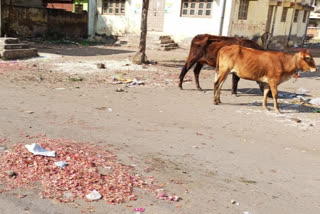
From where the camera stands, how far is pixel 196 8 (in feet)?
63.6

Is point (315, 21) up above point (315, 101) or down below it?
above

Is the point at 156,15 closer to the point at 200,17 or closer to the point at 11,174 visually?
the point at 200,17

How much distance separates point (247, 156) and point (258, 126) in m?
1.64

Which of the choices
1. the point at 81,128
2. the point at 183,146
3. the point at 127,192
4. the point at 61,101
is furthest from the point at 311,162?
the point at 61,101

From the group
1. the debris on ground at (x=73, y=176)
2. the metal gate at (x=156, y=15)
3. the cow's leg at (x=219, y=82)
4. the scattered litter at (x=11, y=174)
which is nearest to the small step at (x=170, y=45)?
the metal gate at (x=156, y=15)

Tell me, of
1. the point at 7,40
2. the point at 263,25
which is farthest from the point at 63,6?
the point at 7,40

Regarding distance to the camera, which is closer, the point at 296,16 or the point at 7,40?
the point at 7,40

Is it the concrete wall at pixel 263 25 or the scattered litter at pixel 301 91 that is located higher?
the concrete wall at pixel 263 25

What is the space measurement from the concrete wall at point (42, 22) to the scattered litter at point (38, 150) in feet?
53.1

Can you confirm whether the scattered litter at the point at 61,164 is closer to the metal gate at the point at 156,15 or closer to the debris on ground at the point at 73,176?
the debris on ground at the point at 73,176

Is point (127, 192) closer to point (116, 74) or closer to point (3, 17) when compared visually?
point (116, 74)

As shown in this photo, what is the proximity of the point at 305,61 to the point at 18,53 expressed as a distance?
9.52 m

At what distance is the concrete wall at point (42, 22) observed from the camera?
18.6 m

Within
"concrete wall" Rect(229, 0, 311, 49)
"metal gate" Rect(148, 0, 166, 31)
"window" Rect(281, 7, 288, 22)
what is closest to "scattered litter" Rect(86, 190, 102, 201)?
"concrete wall" Rect(229, 0, 311, 49)
